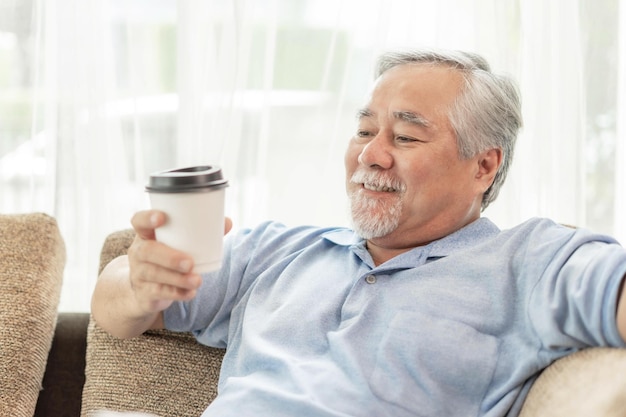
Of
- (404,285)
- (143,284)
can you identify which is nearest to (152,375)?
(143,284)

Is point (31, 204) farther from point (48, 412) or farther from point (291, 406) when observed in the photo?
point (291, 406)

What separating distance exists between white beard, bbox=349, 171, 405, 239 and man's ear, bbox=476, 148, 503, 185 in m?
0.20

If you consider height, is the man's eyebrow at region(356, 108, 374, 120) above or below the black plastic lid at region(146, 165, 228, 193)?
above

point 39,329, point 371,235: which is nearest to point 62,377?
point 39,329

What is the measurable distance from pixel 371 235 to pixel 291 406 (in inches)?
16.1

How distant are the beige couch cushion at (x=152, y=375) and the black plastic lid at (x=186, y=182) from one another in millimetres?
682

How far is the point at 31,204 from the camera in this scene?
101 inches

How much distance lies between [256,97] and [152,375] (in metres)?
0.98

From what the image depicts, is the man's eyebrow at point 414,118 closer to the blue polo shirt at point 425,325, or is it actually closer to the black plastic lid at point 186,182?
the blue polo shirt at point 425,325

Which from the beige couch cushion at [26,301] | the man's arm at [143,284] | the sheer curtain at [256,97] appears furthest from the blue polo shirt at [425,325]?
the sheer curtain at [256,97]

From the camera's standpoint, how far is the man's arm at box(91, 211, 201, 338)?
132cm

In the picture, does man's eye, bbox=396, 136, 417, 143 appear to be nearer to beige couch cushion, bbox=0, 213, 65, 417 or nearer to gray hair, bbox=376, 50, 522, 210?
gray hair, bbox=376, 50, 522, 210

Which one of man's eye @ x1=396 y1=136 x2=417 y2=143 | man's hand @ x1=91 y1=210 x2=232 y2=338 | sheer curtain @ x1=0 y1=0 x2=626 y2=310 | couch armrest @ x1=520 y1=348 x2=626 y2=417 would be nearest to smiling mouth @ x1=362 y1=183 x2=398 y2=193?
man's eye @ x1=396 y1=136 x2=417 y2=143

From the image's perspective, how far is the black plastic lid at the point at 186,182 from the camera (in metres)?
1.25
